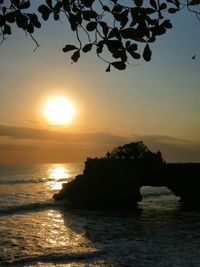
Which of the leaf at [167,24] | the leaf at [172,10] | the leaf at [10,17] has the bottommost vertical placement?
the leaf at [167,24]

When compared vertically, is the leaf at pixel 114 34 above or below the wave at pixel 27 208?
above

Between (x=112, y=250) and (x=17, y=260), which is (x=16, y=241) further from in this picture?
(x=112, y=250)

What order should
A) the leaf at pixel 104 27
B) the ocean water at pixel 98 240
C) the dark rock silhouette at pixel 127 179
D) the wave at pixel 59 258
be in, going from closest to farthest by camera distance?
1. the leaf at pixel 104 27
2. the wave at pixel 59 258
3. the ocean water at pixel 98 240
4. the dark rock silhouette at pixel 127 179

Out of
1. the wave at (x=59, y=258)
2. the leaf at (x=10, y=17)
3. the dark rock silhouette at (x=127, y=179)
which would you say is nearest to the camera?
the leaf at (x=10, y=17)

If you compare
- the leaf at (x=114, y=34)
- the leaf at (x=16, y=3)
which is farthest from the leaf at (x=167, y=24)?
the leaf at (x=16, y=3)

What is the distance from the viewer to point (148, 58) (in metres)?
4.11

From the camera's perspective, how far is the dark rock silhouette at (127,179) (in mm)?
39625

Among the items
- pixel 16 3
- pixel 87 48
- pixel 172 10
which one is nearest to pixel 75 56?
pixel 87 48

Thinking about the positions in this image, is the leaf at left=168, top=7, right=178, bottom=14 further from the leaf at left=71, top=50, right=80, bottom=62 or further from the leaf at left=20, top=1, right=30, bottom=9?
the leaf at left=20, top=1, right=30, bottom=9

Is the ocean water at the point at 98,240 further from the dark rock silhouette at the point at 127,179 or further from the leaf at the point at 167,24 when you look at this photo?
the leaf at the point at 167,24

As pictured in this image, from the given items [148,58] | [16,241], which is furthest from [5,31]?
[16,241]

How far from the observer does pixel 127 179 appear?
131ft

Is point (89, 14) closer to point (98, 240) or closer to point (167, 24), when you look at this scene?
point (167, 24)

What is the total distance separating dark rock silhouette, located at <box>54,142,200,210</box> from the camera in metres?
39.6
